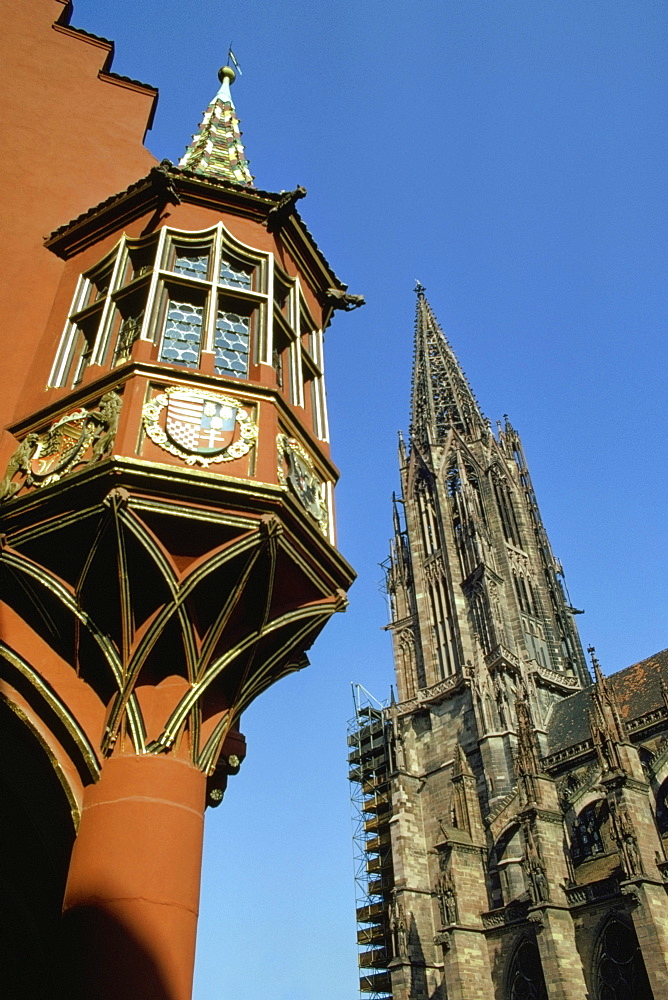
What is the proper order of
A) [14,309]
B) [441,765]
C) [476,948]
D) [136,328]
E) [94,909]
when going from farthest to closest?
[441,765]
[476,948]
[14,309]
[136,328]
[94,909]

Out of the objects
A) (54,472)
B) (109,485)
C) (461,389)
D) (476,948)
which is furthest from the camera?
(461,389)

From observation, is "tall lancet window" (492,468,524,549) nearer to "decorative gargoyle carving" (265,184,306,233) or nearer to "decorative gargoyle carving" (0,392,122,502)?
"decorative gargoyle carving" (265,184,306,233)

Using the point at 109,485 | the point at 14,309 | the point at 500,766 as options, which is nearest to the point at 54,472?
the point at 109,485

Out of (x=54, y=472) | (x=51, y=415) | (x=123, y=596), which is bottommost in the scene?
(x=123, y=596)

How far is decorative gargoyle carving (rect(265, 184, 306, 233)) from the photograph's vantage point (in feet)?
28.3

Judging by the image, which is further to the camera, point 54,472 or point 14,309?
point 14,309

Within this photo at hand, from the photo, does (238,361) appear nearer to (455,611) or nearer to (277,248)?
(277,248)

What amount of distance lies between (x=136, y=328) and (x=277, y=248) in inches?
83.6

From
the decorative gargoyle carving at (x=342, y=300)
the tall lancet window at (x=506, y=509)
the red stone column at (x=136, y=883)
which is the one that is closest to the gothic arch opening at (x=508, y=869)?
the tall lancet window at (x=506, y=509)

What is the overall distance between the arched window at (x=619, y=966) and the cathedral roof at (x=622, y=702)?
1063 centimetres

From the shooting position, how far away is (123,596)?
600cm

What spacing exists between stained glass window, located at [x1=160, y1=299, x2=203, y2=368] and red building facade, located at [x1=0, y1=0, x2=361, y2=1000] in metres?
0.02

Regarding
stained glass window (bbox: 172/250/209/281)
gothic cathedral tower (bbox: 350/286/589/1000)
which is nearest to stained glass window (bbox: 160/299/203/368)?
stained glass window (bbox: 172/250/209/281)

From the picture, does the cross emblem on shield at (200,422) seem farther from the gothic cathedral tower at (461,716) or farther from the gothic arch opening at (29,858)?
the gothic cathedral tower at (461,716)
